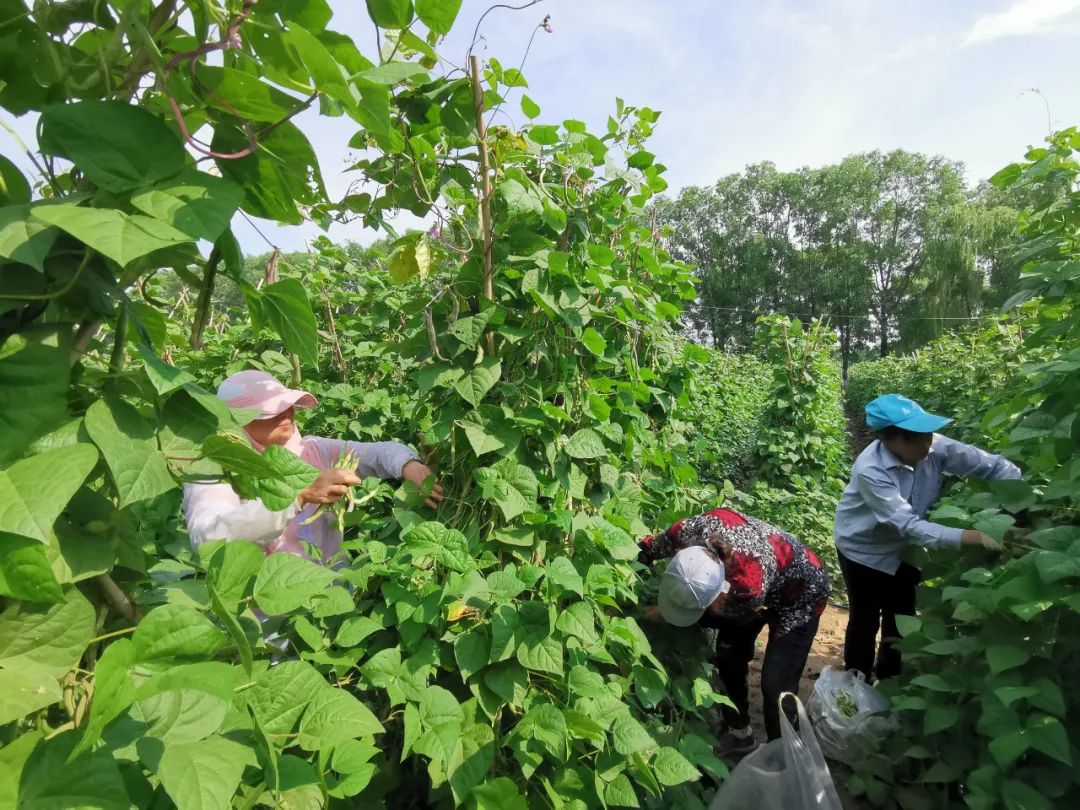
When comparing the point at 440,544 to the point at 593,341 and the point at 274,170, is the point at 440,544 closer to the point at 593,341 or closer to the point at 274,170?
the point at 593,341

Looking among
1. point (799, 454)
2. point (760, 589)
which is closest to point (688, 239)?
point (799, 454)

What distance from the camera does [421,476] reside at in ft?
6.39

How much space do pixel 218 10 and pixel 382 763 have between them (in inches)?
68.3

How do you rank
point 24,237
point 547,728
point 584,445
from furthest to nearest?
point 584,445 < point 547,728 < point 24,237

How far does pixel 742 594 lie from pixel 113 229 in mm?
2679

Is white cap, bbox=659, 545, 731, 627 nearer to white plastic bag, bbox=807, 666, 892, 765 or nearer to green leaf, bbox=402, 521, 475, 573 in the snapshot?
white plastic bag, bbox=807, 666, 892, 765

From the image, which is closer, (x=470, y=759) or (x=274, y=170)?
(x=274, y=170)

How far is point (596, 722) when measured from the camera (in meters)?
1.62

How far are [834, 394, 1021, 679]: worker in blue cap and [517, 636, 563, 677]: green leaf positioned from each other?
2243 millimetres

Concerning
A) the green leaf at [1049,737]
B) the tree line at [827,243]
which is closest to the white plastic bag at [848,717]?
Answer: the green leaf at [1049,737]

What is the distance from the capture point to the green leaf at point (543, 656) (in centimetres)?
158

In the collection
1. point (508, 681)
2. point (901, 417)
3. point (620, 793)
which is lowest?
point (620, 793)

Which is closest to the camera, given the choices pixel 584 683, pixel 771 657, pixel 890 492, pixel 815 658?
pixel 584 683

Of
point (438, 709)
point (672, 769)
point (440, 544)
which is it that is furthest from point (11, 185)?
point (672, 769)
